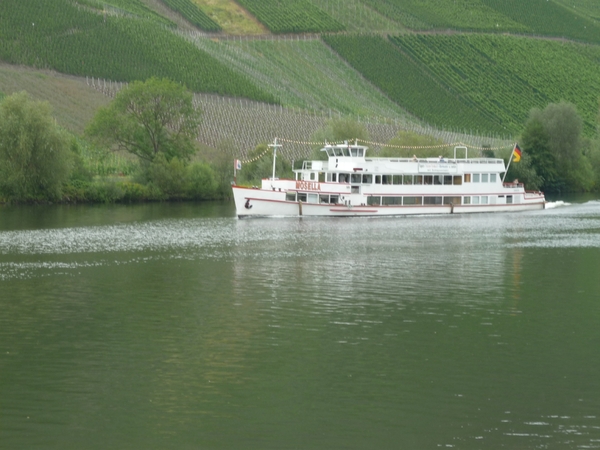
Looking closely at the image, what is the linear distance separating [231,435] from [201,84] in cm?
12381

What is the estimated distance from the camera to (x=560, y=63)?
18938 centimetres

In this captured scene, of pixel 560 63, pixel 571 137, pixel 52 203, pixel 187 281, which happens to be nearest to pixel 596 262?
pixel 187 281

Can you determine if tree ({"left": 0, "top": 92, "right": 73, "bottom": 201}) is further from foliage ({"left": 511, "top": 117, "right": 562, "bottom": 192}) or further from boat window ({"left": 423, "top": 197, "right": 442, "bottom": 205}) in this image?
foliage ({"left": 511, "top": 117, "right": 562, "bottom": 192})

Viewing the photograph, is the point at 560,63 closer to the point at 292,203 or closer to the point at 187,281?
the point at 292,203

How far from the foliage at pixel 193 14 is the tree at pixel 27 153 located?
3975 inches

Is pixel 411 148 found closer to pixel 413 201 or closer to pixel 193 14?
pixel 413 201

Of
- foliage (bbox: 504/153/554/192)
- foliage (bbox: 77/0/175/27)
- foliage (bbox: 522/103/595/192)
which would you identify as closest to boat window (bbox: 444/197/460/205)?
foliage (bbox: 504/153/554/192)

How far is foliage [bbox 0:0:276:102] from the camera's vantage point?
5251 inches

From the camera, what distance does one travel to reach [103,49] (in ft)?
461

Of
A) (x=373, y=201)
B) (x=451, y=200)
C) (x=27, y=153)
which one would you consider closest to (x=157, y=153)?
(x=27, y=153)

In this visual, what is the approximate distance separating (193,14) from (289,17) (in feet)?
61.3

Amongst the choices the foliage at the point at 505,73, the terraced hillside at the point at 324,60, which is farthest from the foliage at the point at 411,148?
the foliage at the point at 505,73

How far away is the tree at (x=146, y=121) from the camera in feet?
310

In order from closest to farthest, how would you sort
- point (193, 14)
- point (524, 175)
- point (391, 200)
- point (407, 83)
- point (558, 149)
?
point (391, 200), point (524, 175), point (558, 149), point (407, 83), point (193, 14)
